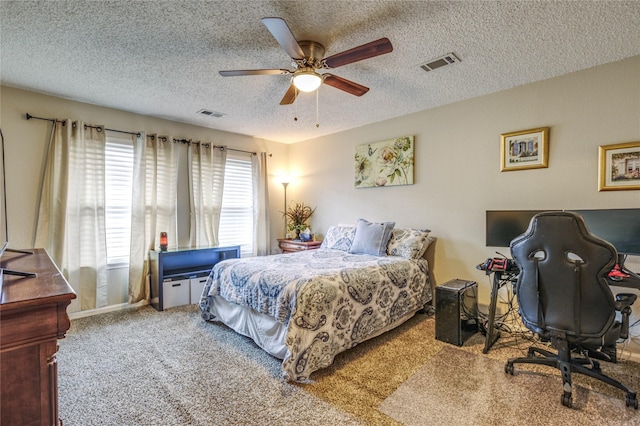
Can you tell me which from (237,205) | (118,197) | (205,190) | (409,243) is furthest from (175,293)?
(409,243)

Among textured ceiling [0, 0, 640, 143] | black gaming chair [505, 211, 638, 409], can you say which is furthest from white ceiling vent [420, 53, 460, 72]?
black gaming chair [505, 211, 638, 409]

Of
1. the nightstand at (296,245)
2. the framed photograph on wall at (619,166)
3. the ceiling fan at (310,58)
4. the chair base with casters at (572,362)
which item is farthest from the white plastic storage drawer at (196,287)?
the framed photograph on wall at (619,166)

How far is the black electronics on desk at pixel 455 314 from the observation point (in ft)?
9.03

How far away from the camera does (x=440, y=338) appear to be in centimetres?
285

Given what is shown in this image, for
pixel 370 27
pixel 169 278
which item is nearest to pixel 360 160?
Result: pixel 370 27

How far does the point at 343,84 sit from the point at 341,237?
2158 millimetres

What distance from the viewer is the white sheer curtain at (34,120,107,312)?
3277 millimetres

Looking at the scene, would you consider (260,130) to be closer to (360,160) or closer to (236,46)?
(360,160)

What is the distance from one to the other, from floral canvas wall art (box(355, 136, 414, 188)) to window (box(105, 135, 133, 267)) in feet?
10.0

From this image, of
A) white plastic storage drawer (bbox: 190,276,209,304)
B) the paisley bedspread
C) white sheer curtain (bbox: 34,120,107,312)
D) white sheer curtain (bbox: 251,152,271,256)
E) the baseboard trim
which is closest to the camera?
the paisley bedspread

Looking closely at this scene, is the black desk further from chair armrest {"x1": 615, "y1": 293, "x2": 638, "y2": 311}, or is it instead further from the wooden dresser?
the wooden dresser

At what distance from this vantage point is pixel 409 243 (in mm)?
3514

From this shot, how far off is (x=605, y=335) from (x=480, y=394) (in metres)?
0.85

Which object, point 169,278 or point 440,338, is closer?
point 440,338
